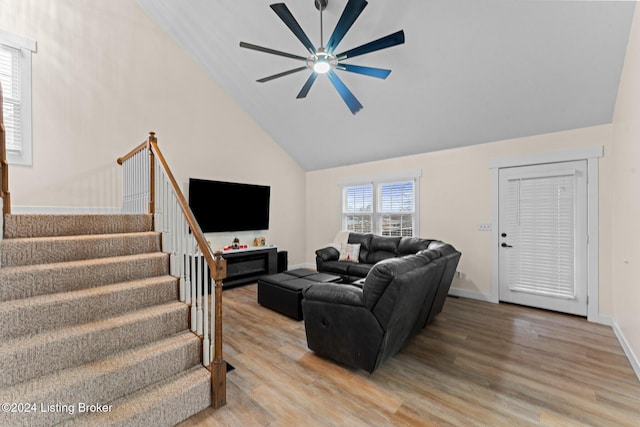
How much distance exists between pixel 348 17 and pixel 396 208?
12.3ft

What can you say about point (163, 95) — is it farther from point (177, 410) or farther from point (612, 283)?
point (612, 283)

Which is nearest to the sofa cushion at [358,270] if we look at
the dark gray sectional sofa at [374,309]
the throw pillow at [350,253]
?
the throw pillow at [350,253]

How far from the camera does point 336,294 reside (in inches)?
94.9

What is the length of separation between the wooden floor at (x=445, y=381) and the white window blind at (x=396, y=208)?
234 centimetres

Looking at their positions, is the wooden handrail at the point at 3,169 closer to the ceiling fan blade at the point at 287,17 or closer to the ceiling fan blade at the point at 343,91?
the ceiling fan blade at the point at 287,17

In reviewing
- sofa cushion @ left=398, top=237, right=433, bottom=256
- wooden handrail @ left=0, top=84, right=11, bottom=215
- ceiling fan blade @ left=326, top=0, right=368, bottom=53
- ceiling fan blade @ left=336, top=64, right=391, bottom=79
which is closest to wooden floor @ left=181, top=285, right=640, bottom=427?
sofa cushion @ left=398, top=237, right=433, bottom=256

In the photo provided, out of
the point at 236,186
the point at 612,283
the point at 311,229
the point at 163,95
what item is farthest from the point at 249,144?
the point at 612,283

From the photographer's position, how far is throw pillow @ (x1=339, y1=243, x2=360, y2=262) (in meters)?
5.13

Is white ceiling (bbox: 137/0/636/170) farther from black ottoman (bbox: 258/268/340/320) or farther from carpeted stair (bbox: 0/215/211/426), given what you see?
carpeted stair (bbox: 0/215/211/426)

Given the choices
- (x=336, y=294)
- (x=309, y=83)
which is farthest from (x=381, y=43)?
(x=336, y=294)

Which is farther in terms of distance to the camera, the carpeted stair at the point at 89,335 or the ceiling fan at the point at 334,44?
the ceiling fan at the point at 334,44

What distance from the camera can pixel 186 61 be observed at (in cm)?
482

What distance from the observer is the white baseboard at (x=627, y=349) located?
235 centimetres

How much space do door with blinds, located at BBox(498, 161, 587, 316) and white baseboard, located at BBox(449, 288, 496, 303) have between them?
0.21m
